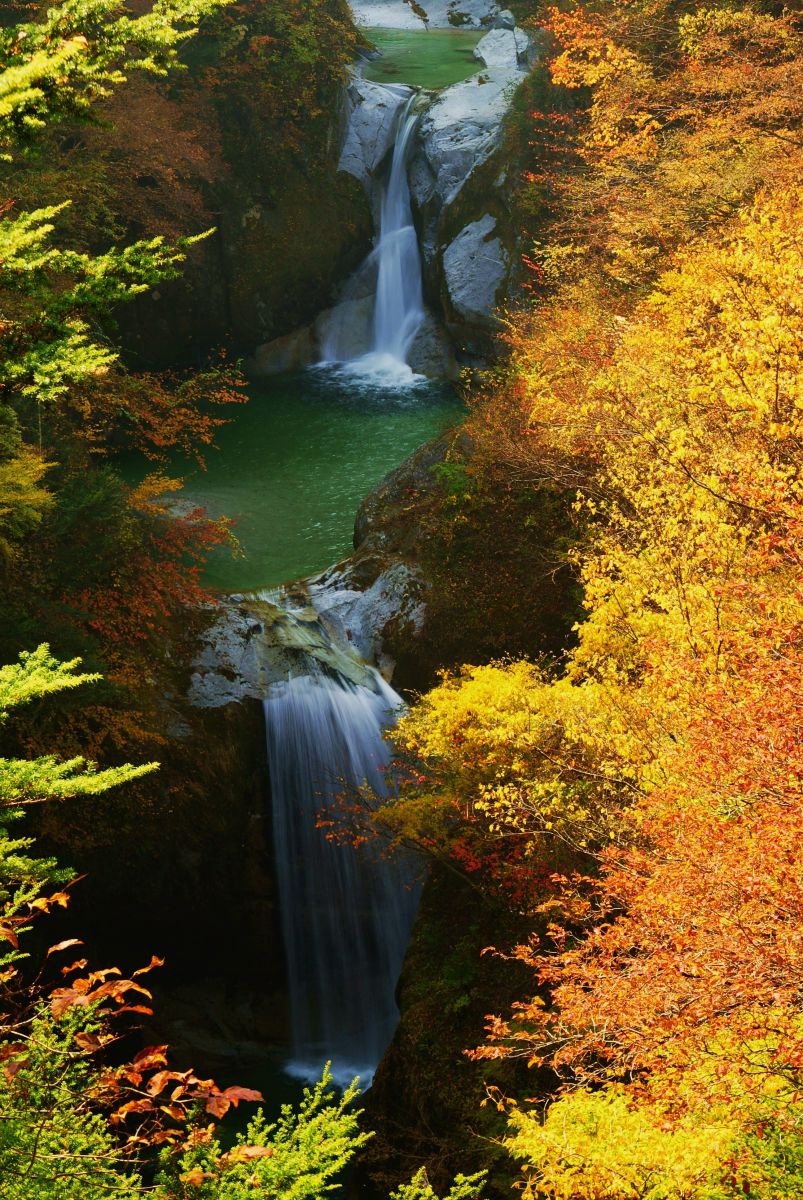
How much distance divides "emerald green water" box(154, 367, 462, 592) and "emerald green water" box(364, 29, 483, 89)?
32.2 ft

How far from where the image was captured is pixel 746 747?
20.5 ft

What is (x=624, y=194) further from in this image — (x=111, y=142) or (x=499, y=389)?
(x=111, y=142)

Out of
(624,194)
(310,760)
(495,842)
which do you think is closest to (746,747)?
(495,842)

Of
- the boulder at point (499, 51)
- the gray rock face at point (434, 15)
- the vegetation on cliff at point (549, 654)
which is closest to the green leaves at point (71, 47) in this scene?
the vegetation on cliff at point (549, 654)

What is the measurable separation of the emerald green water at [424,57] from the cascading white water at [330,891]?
21529 millimetres

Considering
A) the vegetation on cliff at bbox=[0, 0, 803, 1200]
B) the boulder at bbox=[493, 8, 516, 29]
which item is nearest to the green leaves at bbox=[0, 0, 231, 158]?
the vegetation on cliff at bbox=[0, 0, 803, 1200]

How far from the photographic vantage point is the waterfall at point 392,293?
25516 millimetres

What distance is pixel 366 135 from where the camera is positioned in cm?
2592

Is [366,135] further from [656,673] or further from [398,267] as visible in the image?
[656,673]

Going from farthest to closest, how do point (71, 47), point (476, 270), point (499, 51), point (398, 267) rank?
point (499, 51) < point (398, 267) < point (476, 270) < point (71, 47)

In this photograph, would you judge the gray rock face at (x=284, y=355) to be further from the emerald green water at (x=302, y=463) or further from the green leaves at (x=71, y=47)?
the green leaves at (x=71, y=47)

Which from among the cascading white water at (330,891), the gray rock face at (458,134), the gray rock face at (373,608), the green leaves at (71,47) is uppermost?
the gray rock face at (458,134)

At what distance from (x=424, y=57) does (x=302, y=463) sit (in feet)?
57.9

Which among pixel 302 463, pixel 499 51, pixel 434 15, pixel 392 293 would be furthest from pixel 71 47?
pixel 434 15
